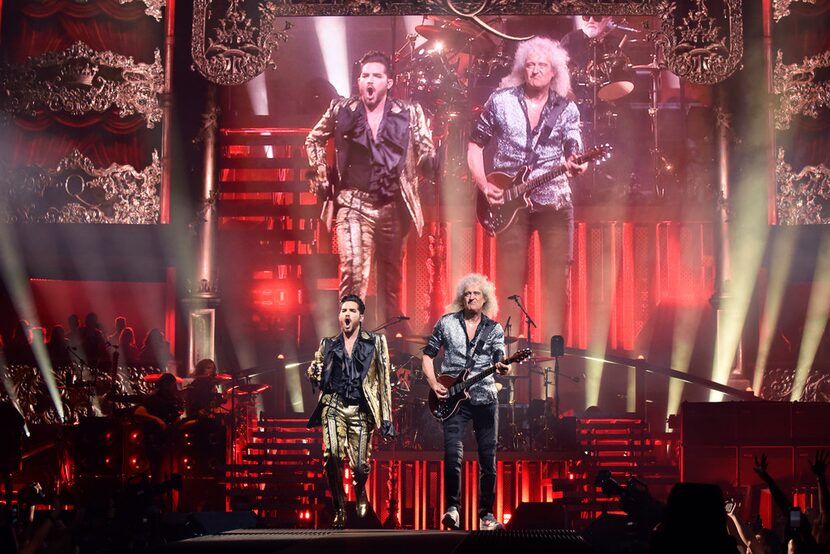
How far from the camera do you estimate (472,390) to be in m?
7.74

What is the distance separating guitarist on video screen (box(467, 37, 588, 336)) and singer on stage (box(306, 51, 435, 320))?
0.89 m

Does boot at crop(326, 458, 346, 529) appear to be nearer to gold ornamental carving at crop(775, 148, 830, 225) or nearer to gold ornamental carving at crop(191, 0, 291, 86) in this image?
gold ornamental carving at crop(191, 0, 291, 86)

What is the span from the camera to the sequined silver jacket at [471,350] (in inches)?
305

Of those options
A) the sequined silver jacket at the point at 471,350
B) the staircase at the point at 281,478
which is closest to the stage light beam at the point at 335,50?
the staircase at the point at 281,478

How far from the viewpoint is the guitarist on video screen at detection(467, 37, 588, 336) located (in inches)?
606

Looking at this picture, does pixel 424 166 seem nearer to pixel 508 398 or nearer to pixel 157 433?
pixel 508 398

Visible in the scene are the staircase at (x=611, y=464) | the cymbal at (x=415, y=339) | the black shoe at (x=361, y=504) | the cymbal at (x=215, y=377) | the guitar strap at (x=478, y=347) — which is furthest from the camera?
the cymbal at (x=415, y=339)

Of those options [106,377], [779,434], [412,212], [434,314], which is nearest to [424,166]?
[412,212]

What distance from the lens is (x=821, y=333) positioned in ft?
49.9

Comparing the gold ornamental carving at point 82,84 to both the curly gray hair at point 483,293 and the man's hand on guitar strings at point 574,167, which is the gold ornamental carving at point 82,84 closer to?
the man's hand on guitar strings at point 574,167

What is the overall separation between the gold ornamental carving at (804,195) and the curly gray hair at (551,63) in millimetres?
3198

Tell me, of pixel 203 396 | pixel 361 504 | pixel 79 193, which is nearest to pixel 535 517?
pixel 361 504

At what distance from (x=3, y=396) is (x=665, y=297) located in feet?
30.3

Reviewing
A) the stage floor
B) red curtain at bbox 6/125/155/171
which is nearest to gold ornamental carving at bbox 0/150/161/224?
red curtain at bbox 6/125/155/171
